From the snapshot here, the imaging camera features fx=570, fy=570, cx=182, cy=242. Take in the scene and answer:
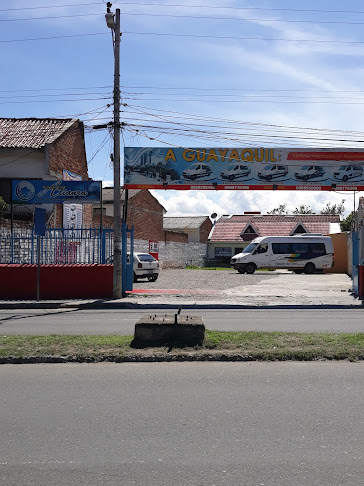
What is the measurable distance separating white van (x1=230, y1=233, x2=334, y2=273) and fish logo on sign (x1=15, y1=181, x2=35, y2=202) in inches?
690

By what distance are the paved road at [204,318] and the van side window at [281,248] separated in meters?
20.1

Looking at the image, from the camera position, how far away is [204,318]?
13453mm

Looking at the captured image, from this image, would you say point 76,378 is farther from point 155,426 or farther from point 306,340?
point 306,340

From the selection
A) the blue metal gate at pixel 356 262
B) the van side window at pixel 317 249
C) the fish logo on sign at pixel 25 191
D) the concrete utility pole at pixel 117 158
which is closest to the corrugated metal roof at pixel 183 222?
the van side window at pixel 317 249

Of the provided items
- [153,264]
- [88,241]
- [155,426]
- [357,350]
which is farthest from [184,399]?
[153,264]

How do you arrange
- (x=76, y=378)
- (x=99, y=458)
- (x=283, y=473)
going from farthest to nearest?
(x=76, y=378)
(x=99, y=458)
(x=283, y=473)

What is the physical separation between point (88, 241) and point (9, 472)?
48.9ft

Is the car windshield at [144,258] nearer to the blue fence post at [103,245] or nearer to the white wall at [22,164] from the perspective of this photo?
the white wall at [22,164]

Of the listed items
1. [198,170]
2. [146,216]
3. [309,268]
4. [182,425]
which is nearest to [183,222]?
[146,216]

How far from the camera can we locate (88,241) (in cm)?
1897

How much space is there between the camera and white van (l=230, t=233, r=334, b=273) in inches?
1419

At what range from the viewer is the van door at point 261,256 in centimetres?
3603

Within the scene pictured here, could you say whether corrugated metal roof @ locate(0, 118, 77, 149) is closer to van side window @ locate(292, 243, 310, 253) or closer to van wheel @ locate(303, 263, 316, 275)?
van side window @ locate(292, 243, 310, 253)

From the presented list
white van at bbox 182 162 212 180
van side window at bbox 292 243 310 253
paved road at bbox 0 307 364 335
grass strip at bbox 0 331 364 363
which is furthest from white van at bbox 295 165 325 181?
van side window at bbox 292 243 310 253
